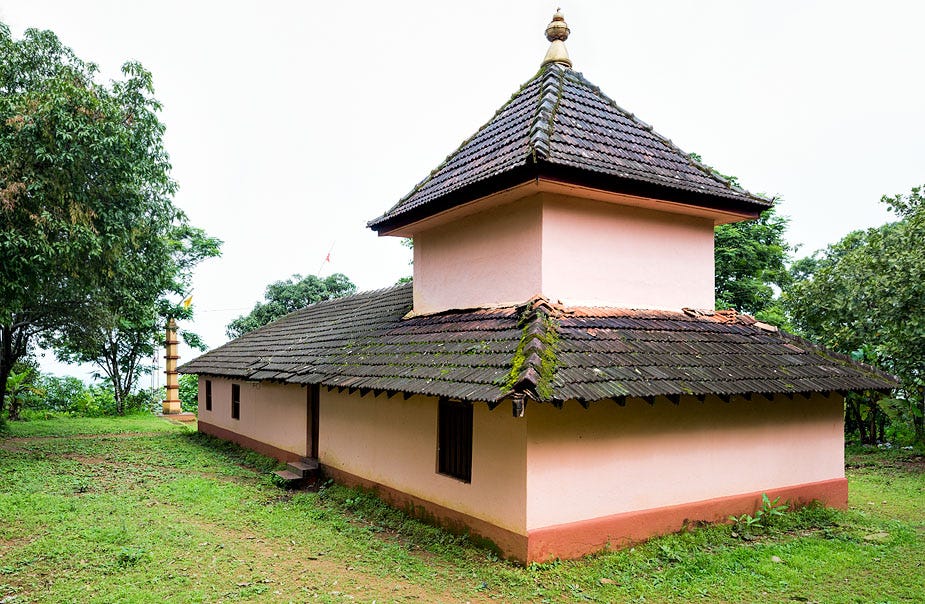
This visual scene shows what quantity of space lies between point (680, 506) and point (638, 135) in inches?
230

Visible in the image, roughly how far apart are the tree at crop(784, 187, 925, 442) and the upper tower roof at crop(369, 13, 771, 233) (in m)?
6.09

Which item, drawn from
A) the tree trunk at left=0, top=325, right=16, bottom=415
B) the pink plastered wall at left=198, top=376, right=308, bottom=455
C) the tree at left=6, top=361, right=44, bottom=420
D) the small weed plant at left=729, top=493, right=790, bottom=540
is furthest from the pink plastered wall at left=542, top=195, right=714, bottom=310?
the tree at left=6, top=361, right=44, bottom=420

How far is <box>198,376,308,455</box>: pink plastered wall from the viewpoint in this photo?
43.4ft

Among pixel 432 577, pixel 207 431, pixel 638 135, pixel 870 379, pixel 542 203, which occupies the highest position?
pixel 638 135

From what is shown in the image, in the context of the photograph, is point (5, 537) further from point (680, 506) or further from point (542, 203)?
point (680, 506)

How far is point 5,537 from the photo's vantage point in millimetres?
8203

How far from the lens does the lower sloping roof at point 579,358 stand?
6.79 metres

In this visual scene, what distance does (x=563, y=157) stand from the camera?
316 inches

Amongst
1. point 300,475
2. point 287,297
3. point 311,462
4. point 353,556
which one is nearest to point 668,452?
→ point 353,556

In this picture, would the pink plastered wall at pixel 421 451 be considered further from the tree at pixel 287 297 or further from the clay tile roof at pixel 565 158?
the tree at pixel 287 297

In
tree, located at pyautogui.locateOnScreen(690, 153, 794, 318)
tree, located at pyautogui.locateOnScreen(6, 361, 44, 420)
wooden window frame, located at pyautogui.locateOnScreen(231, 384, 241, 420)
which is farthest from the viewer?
tree, located at pyautogui.locateOnScreen(6, 361, 44, 420)

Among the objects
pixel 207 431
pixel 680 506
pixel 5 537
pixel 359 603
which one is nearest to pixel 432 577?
pixel 359 603

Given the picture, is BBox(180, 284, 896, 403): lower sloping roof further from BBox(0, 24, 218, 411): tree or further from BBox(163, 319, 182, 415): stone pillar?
BBox(163, 319, 182, 415): stone pillar

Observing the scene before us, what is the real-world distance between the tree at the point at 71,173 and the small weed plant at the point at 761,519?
12.3 m
